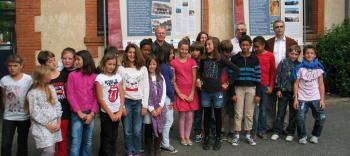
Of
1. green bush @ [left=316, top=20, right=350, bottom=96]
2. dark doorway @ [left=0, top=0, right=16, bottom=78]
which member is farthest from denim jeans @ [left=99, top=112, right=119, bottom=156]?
green bush @ [left=316, top=20, right=350, bottom=96]

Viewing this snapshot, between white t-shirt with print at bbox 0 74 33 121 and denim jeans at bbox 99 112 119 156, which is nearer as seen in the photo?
white t-shirt with print at bbox 0 74 33 121

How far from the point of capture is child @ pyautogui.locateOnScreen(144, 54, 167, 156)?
6.17m

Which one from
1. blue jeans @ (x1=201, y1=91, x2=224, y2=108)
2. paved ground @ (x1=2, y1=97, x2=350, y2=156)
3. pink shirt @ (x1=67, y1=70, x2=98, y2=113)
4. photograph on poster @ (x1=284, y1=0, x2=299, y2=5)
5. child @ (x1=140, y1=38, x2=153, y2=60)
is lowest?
paved ground @ (x1=2, y1=97, x2=350, y2=156)

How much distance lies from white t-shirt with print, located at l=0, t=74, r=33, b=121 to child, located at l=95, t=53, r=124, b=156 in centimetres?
84

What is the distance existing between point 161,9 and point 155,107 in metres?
3.96

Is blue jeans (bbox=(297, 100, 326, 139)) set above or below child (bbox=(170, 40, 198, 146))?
below

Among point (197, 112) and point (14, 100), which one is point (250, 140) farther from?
point (14, 100)

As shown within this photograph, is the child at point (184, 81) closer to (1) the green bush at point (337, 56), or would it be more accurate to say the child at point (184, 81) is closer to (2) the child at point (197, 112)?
(2) the child at point (197, 112)

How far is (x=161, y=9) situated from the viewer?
9727 mm

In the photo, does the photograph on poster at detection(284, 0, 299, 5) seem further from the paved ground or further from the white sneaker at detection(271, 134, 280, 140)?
the white sneaker at detection(271, 134, 280, 140)

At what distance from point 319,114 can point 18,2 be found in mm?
5792

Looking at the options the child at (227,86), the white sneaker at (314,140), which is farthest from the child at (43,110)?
the white sneaker at (314,140)

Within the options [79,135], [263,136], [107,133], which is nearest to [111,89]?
[107,133]

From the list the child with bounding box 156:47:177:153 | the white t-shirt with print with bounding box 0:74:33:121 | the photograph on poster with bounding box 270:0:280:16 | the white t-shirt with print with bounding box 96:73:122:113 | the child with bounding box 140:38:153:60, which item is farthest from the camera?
the photograph on poster with bounding box 270:0:280:16
